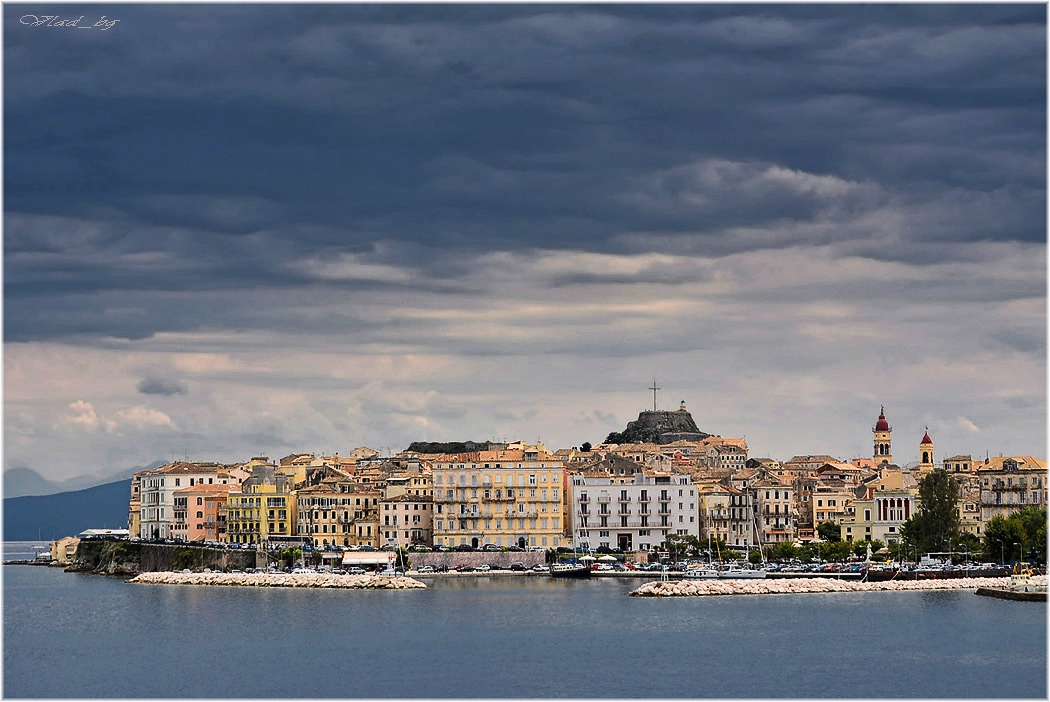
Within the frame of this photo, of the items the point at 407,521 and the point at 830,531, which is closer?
the point at 407,521

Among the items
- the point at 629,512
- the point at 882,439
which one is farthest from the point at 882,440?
the point at 629,512

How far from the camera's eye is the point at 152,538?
109188 millimetres

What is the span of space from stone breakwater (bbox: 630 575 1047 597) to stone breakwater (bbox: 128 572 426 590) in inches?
438

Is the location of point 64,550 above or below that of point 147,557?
above

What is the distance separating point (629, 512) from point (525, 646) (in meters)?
41.0

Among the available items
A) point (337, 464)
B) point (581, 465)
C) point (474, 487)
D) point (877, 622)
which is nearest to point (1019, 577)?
point (877, 622)

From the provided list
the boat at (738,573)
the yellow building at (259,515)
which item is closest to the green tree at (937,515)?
the boat at (738,573)

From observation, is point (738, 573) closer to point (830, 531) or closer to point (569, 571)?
point (569, 571)

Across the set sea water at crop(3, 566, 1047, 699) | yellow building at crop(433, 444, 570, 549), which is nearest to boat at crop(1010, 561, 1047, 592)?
sea water at crop(3, 566, 1047, 699)

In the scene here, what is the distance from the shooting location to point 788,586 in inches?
Result: 3034

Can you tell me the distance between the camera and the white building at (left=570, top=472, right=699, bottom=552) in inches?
3748

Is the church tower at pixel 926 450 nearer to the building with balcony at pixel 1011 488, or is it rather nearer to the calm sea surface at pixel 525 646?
the building with balcony at pixel 1011 488

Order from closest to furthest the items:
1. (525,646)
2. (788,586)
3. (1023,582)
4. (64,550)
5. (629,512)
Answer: (525,646)
(1023,582)
(788,586)
(629,512)
(64,550)

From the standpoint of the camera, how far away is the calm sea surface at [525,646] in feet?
155
